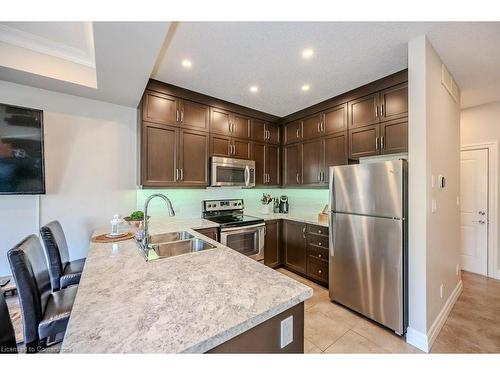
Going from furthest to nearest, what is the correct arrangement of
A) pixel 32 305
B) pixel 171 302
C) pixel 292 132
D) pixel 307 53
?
pixel 292 132, pixel 307 53, pixel 32 305, pixel 171 302

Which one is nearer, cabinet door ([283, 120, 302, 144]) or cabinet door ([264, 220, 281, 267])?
cabinet door ([264, 220, 281, 267])

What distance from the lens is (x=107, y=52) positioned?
160cm

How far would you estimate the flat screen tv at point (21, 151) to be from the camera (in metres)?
1.99

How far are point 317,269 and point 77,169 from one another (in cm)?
332

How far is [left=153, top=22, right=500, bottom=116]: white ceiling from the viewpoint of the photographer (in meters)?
1.68

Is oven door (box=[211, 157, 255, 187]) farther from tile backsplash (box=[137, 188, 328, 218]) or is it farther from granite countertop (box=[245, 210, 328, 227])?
granite countertop (box=[245, 210, 328, 227])

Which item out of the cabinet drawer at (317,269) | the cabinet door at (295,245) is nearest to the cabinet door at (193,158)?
the cabinet door at (295,245)

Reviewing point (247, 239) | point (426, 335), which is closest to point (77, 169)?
point (247, 239)

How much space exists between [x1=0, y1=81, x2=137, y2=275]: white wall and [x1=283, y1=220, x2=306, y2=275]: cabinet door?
2320 millimetres

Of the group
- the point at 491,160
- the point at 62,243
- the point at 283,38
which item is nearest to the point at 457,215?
the point at 491,160

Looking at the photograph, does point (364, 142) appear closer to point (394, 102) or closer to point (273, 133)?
point (394, 102)

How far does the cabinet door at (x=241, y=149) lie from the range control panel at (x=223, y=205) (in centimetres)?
77

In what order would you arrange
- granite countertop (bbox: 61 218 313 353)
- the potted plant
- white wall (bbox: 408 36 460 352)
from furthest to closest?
1. the potted plant
2. white wall (bbox: 408 36 460 352)
3. granite countertop (bbox: 61 218 313 353)

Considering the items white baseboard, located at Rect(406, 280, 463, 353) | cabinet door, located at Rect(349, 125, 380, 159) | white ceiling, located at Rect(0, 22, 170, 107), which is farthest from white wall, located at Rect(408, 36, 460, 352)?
white ceiling, located at Rect(0, 22, 170, 107)
